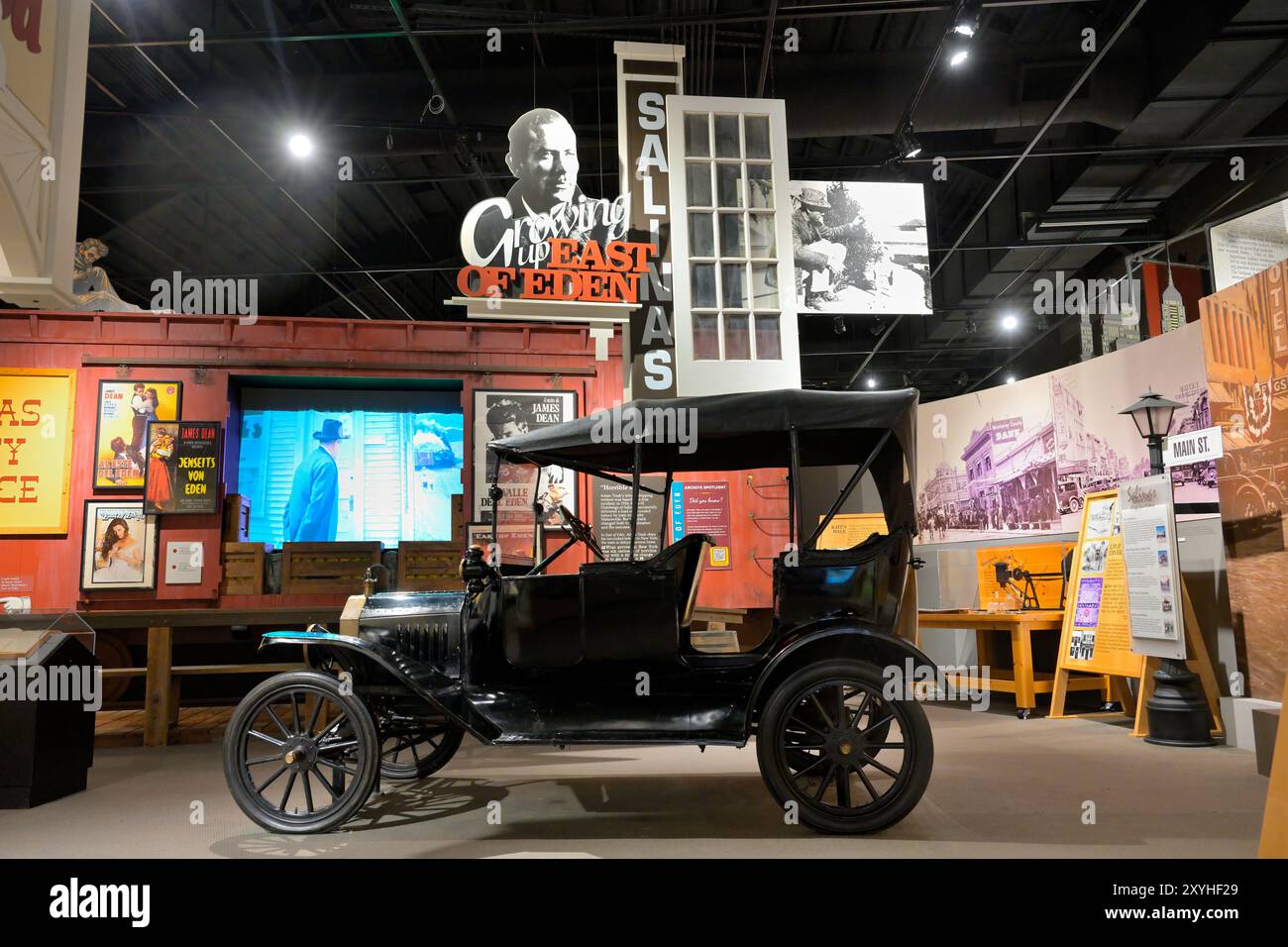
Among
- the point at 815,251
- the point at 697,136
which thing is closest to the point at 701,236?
the point at 697,136

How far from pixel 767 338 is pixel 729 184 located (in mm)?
1347

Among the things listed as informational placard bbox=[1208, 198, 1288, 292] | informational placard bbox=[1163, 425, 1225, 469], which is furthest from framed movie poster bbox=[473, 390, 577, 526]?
informational placard bbox=[1208, 198, 1288, 292]

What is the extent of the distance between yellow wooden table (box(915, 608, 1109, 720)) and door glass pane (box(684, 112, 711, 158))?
173 inches

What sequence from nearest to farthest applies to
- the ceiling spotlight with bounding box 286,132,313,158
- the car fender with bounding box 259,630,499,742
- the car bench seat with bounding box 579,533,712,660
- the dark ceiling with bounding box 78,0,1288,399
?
the car fender with bounding box 259,630,499,742 < the car bench seat with bounding box 579,533,712,660 < the dark ceiling with bounding box 78,0,1288,399 < the ceiling spotlight with bounding box 286,132,313,158

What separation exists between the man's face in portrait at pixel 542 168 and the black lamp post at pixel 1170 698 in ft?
15.3

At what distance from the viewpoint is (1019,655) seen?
6793 mm

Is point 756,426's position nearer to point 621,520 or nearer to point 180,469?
point 621,520

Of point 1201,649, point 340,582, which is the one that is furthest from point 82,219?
point 1201,649

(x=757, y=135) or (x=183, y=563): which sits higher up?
(x=757, y=135)

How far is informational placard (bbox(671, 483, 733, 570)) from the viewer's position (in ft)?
28.1

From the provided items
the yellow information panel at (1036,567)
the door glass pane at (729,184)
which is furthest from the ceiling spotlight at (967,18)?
the yellow information panel at (1036,567)

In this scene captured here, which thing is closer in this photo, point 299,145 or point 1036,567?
point 1036,567

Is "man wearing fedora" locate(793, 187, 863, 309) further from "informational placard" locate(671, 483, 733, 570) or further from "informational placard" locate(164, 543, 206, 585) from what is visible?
"informational placard" locate(164, 543, 206, 585)

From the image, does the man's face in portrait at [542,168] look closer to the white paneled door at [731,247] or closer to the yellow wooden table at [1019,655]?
the white paneled door at [731,247]
